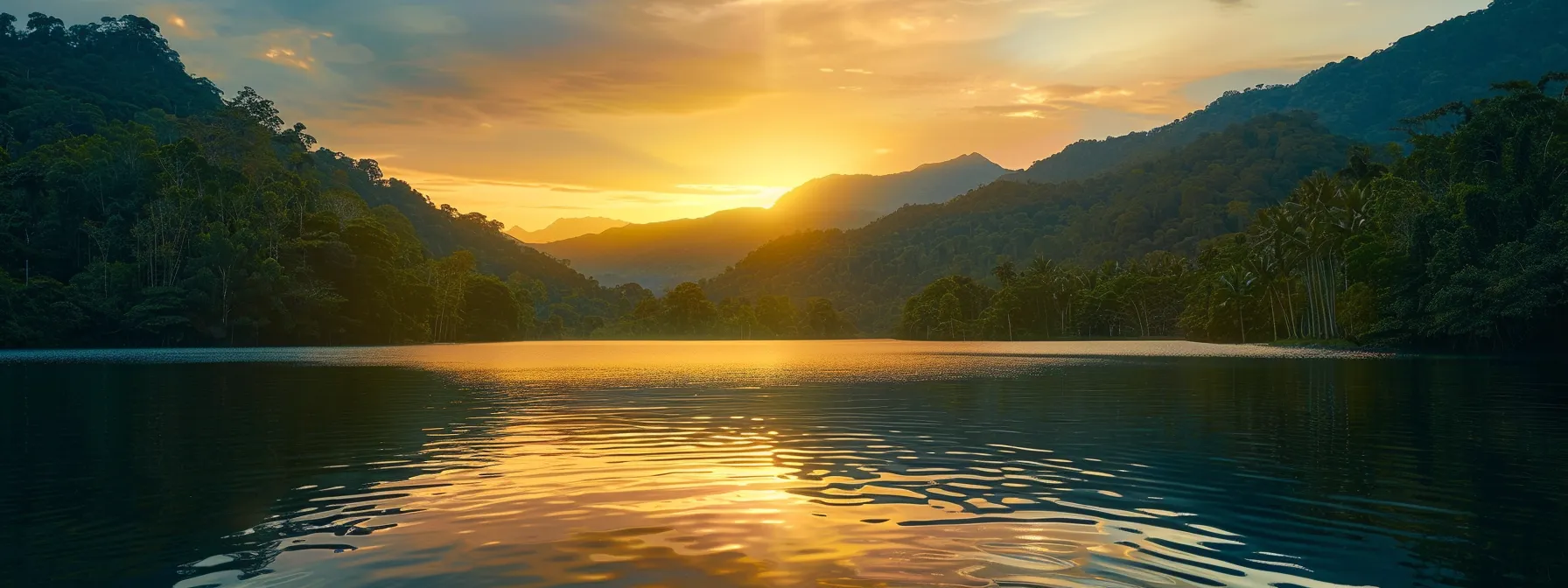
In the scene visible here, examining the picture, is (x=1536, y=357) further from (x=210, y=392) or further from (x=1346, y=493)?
(x=210, y=392)

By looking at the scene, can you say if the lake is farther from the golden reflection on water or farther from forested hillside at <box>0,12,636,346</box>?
forested hillside at <box>0,12,636,346</box>

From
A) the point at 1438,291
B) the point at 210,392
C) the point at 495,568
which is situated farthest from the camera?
the point at 1438,291

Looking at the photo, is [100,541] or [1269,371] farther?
[1269,371]

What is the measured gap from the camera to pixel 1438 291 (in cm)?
8700

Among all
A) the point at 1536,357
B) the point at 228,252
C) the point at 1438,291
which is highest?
the point at 228,252

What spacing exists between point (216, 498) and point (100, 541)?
12.8 ft

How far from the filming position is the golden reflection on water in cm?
1242

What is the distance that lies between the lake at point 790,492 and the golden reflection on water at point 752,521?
71mm

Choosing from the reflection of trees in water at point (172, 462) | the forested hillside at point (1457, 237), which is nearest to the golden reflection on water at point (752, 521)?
the reflection of trees in water at point (172, 462)

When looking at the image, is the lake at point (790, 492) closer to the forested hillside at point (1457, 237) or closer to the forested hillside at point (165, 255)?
the forested hillside at point (1457, 237)

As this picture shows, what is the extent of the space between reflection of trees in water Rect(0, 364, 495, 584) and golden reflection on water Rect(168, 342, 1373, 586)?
1144 mm

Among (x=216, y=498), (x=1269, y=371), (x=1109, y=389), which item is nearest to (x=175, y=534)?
(x=216, y=498)

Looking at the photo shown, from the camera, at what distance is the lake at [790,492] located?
505 inches

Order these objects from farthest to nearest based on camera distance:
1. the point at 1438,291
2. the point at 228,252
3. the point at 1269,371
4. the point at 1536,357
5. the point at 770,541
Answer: the point at 228,252 → the point at 1438,291 → the point at 1536,357 → the point at 1269,371 → the point at 770,541
